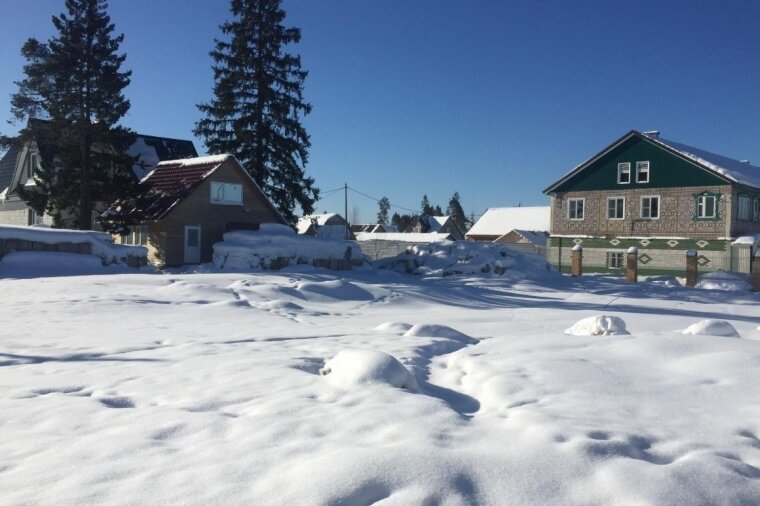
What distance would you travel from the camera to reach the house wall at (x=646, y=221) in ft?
124

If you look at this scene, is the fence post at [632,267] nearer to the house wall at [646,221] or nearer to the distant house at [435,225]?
the house wall at [646,221]

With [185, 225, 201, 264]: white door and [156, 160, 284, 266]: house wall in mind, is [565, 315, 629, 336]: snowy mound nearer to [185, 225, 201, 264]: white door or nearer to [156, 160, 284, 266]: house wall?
[156, 160, 284, 266]: house wall

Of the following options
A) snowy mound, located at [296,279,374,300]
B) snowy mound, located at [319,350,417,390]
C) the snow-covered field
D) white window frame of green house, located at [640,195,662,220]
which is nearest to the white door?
snowy mound, located at [296,279,374,300]

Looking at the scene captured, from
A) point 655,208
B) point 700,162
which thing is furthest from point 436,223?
point 700,162

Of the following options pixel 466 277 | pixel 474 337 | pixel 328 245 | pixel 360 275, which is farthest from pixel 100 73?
pixel 474 337

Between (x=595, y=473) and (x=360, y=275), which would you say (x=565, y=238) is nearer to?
(x=360, y=275)

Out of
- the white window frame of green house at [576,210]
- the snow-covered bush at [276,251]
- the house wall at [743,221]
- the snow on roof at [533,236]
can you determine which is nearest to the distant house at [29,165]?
the snow-covered bush at [276,251]

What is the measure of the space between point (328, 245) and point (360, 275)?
3.63 metres

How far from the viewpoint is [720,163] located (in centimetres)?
4069

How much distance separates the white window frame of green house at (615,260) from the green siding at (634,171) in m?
4.27

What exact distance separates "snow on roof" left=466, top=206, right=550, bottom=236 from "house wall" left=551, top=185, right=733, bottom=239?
23162mm

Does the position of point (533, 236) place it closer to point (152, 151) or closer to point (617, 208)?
point (617, 208)

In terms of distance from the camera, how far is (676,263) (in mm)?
39031

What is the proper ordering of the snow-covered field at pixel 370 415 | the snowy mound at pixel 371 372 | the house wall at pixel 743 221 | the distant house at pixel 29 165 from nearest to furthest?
the snow-covered field at pixel 370 415
the snowy mound at pixel 371 372
the distant house at pixel 29 165
the house wall at pixel 743 221
